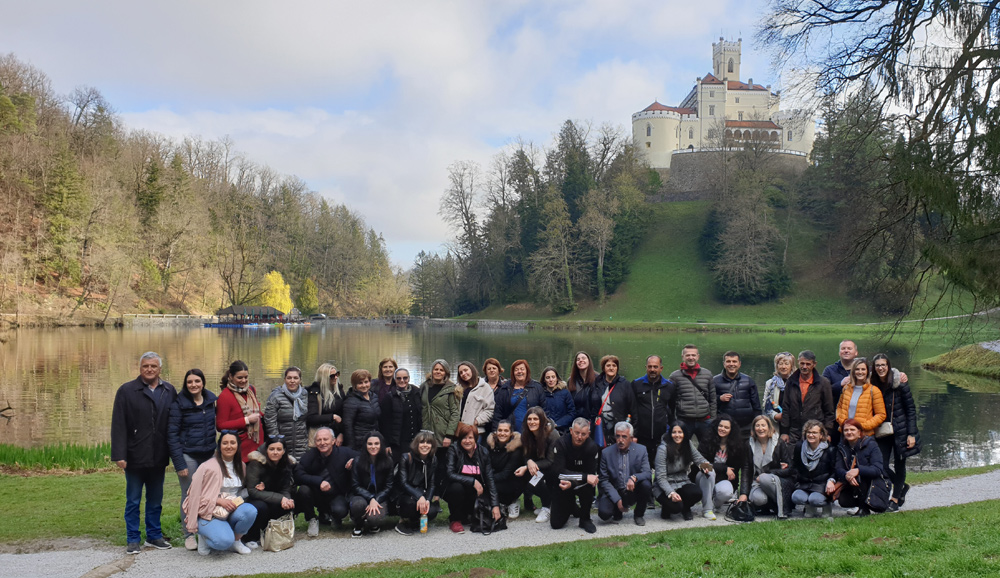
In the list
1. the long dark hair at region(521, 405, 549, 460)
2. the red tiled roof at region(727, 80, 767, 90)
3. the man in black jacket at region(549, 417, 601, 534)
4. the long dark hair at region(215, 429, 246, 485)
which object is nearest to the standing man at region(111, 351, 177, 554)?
the long dark hair at region(215, 429, 246, 485)

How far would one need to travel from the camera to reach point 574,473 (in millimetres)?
7625

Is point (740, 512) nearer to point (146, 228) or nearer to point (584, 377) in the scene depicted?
point (584, 377)

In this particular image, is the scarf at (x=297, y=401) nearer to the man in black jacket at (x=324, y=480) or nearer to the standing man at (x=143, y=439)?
the man in black jacket at (x=324, y=480)

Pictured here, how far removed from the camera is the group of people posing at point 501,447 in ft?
22.2

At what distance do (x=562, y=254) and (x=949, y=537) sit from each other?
53.8 metres

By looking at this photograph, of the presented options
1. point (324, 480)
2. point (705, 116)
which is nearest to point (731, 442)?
point (324, 480)

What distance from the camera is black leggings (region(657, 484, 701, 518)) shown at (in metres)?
7.61

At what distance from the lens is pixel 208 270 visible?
68.8 meters

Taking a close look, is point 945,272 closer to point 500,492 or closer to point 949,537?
point 949,537

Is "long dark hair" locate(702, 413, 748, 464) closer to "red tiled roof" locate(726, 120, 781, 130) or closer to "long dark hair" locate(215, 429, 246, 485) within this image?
"long dark hair" locate(215, 429, 246, 485)

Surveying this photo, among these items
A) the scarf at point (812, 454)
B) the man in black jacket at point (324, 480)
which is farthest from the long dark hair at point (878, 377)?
the man in black jacket at point (324, 480)

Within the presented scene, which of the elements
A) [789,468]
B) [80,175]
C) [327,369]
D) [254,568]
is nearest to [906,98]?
[789,468]

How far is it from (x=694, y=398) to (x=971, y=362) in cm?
2229

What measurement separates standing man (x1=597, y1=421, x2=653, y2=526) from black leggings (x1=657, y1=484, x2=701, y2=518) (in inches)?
7.8
